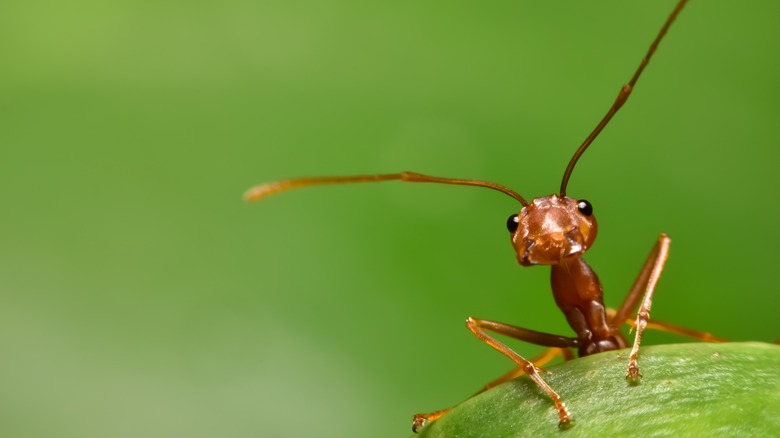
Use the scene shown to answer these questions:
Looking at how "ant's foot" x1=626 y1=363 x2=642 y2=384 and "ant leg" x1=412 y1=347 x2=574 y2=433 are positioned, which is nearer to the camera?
"ant's foot" x1=626 y1=363 x2=642 y2=384

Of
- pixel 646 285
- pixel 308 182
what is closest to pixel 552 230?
pixel 646 285

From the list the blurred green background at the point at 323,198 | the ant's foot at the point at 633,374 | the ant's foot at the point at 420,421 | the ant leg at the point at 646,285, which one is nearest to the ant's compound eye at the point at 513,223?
the ant leg at the point at 646,285

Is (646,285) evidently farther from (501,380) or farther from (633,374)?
(633,374)

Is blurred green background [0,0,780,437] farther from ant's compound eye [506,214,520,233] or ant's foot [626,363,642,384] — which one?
ant's foot [626,363,642,384]

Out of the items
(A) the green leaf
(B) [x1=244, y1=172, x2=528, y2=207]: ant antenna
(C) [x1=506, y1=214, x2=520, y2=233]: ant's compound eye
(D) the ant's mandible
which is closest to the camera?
(A) the green leaf

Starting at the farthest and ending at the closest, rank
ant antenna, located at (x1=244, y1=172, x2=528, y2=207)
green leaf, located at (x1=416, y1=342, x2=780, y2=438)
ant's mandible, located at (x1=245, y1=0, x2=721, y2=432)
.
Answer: ant's mandible, located at (x1=245, y1=0, x2=721, y2=432)
ant antenna, located at (x1=244, y1=172, x2=528, y2=207)
green leaf, located at (x1=416, y1=342, x2=780, y2=438)

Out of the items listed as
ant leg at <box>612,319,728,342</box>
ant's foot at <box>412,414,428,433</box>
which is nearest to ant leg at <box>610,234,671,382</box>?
ant leg at <box>612,319,728,342</box>
